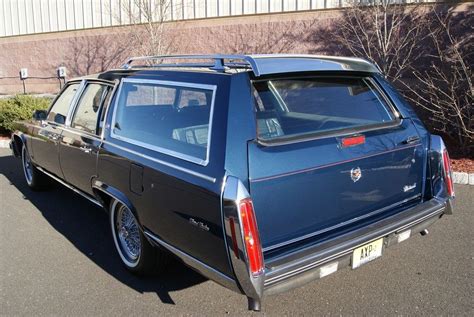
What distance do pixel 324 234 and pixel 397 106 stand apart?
1.35 m

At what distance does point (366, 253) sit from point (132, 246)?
1957mm

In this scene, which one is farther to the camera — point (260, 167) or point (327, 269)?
point (327, 269)

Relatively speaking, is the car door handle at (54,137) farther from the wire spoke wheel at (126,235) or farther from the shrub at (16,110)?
the shrub at (16,110)

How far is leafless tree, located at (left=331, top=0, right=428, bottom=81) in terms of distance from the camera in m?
9.34

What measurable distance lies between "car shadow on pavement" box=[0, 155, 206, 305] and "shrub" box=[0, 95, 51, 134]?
347 centimetres

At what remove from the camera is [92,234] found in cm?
440

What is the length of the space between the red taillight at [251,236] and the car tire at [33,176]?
4.33 m

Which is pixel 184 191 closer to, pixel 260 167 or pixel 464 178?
pixel 260 167

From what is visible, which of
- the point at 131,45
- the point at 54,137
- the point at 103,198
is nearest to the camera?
the point at 103,198

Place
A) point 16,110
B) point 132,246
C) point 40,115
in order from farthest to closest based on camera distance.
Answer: point 16,110, point 40,115, point 132,246

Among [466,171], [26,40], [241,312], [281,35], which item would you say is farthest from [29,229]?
[26,40]

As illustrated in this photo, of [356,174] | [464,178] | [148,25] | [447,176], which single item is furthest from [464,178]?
[148,25]

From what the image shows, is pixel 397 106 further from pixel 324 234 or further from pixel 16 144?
pixel 16 144

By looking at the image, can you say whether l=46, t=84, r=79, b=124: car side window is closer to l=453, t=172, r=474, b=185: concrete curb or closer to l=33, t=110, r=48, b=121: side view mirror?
l=33, t=110, r=48, b=121: side view mirror
